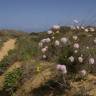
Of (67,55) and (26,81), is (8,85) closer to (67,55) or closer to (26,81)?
(26,81)

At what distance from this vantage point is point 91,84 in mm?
10148

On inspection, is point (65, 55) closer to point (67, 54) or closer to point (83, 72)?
point (67, 54)

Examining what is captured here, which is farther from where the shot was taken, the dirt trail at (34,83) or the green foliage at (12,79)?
the green foliage at (12,79)

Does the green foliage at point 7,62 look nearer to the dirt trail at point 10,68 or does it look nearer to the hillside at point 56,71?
the hillside at point 56,71

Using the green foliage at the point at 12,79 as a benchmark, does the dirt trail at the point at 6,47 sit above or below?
above

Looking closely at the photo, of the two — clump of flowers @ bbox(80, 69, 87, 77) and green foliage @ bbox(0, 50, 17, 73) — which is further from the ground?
green foliage @ bbox(0, 50, 17, 73)

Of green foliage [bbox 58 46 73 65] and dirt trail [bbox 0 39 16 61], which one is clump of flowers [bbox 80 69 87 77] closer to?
green foliage [bbox 58 46 73 65]

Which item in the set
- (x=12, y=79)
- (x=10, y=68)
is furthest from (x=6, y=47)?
(x=12, y=79)

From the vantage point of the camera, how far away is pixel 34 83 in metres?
11.5

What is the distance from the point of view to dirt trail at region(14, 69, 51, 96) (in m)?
11.3

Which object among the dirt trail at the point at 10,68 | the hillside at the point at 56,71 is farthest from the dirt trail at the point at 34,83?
the dirt trail at the point at 10,68

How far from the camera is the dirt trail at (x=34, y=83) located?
11281mm

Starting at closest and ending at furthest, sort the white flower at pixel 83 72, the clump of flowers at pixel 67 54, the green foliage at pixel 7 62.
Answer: the white flower at pixel 83 72 < the clump of flowers at pixel 67 54 < the green foliage at pixel 7 62

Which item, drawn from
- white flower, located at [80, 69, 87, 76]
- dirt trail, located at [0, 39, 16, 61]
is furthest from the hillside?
dirt trail, located at [0, 39, 16, 61]
